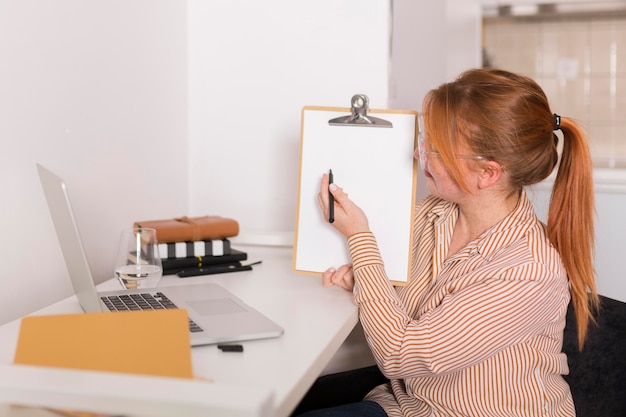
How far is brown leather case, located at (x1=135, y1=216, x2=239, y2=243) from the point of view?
1.70 metres

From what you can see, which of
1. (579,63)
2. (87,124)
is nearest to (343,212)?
(87,124)

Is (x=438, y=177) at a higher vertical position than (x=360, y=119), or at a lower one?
lower

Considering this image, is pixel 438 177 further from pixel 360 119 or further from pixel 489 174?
pixel 360 119

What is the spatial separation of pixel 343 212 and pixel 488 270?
346 mm

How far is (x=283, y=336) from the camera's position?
3.90 ft

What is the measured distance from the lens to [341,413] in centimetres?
142

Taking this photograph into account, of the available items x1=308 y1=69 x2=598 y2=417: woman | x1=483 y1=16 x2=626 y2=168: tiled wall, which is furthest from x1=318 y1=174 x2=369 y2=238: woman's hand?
x1=483 y1=16 x2=626 y2=168: tiled wall

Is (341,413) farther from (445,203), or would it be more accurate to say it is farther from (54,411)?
(54,411)

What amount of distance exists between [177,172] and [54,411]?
1369 millimetres

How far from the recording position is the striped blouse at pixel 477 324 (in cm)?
129

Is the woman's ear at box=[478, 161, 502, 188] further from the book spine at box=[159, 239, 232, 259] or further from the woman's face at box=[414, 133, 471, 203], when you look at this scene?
the book spine at box=[159, 239, 232, 259]

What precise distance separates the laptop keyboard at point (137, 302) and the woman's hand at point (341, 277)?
0.35m

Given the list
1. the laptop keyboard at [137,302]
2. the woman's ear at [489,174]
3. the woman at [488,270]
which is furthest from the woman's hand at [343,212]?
the laptop keyboard at [137,302]

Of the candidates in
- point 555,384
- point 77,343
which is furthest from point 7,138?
point 555,384
